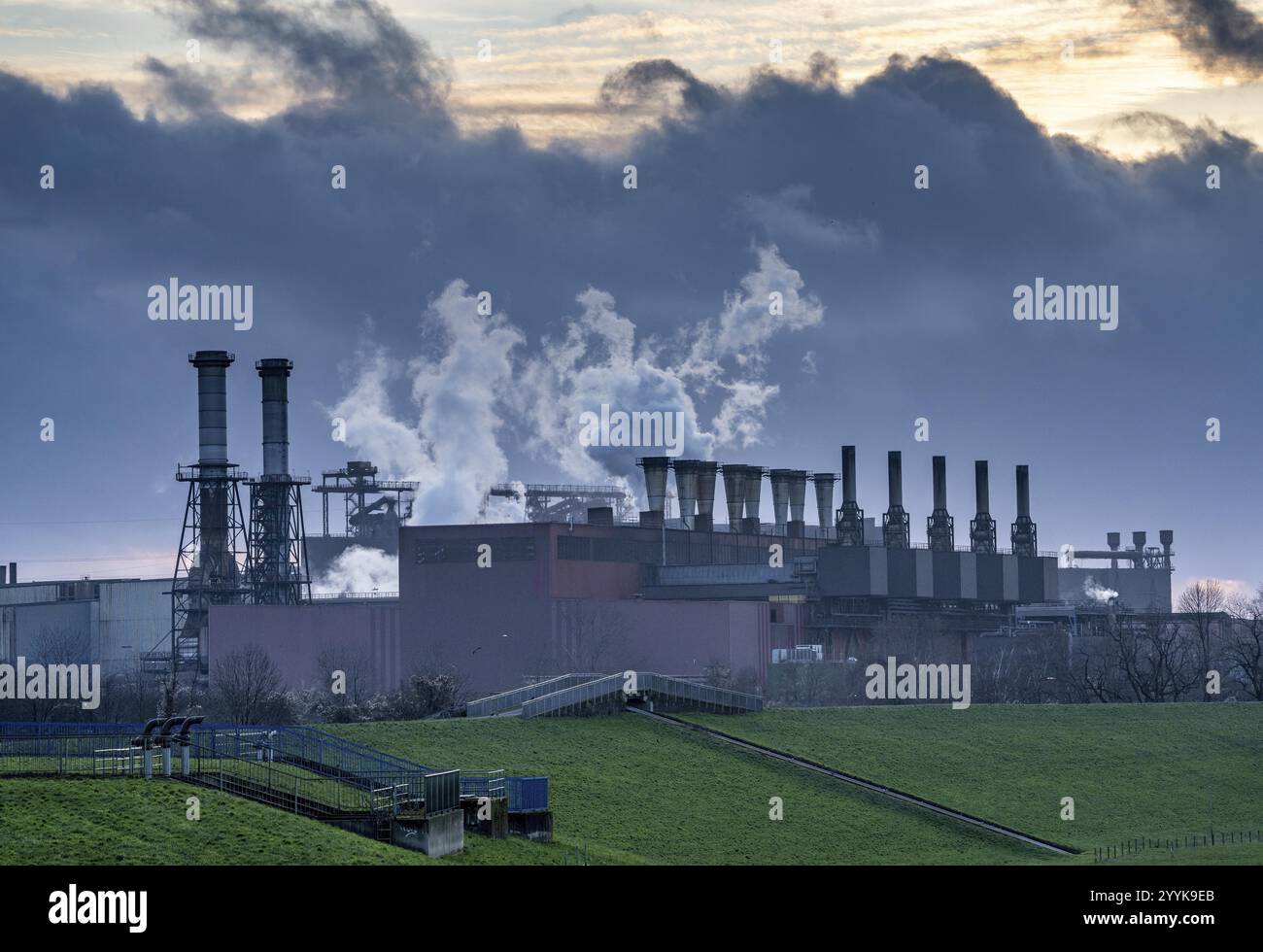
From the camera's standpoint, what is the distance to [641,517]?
112188 mm

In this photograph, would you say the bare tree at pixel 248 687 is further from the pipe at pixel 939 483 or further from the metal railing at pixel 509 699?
the pipe at pixel 939 483

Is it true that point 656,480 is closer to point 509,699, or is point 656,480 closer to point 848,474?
point 848,474

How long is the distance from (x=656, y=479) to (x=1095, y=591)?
71.3 metres

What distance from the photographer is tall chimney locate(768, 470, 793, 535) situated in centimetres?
12619

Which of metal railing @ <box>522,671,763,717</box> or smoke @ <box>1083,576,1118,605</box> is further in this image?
smoke @ <box>1083,576,1118,605</box>

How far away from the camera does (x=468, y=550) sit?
96562mm

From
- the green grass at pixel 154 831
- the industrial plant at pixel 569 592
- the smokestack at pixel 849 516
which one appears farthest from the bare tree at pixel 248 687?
the smokestack at pixel 849 516

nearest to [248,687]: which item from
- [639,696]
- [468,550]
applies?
[639,696]

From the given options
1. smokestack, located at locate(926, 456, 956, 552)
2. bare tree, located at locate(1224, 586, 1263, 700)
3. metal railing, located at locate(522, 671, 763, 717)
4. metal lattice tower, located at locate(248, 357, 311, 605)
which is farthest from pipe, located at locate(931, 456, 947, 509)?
metal railing, located at locate(522, 671, 763, 717)

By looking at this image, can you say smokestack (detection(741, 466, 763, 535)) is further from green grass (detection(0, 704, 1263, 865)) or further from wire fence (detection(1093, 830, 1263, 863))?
wire fence (detection(1093, 830, 1263, 863))

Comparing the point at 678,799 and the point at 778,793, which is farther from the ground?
the point at 678,799

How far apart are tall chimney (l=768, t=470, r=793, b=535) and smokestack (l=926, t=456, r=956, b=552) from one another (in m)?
9.89

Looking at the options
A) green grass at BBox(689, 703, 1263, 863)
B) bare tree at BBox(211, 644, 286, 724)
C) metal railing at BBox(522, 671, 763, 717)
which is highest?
metal railing at BBox(522, 671, 763, 717)
